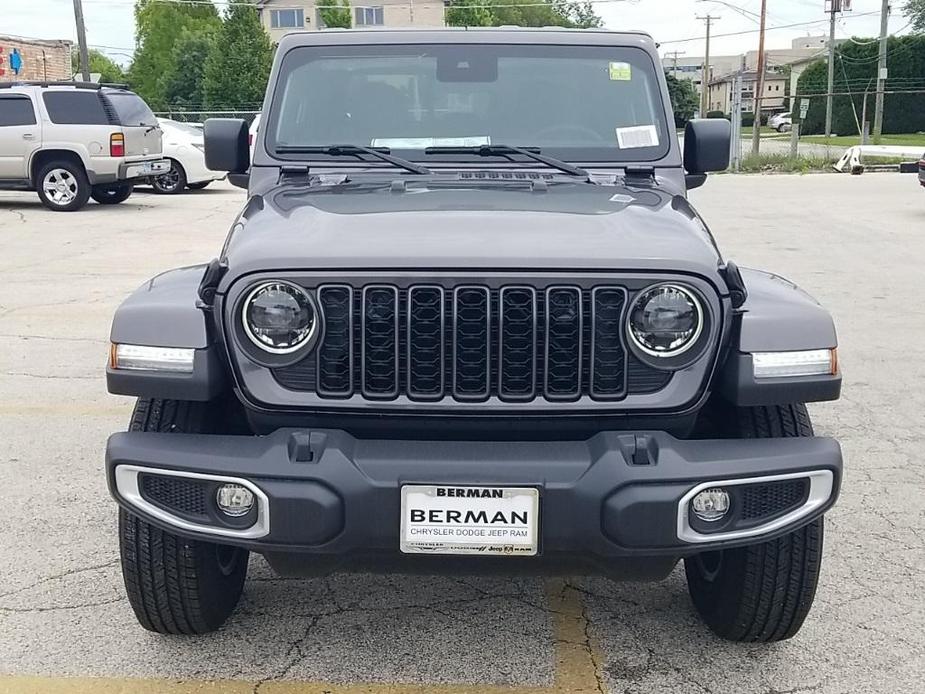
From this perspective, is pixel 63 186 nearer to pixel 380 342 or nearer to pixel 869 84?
pixel 380 342

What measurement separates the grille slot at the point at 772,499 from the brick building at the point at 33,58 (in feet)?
128

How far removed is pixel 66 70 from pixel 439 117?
4414 centimetres

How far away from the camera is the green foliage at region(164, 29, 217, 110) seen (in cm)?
6519

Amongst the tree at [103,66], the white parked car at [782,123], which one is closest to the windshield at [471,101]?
the white parked car at [782,123]

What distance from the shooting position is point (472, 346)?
111 inches

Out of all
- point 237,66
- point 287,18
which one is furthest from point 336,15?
point 287,18

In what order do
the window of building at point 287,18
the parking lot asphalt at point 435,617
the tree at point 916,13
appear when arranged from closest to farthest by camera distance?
the parking lot asphalt at point 435,617 → the tree at point 916,13 → the window of building at point 287,18

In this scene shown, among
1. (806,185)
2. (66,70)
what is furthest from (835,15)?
(66,70)

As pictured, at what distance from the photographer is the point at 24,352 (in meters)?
7.52

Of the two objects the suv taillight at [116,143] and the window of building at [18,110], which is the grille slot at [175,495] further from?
the window of building at [18,110]

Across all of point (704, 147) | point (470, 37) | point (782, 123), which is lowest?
point (782, 123)

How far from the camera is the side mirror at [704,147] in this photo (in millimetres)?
4188

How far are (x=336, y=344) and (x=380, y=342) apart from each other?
0.12 metres

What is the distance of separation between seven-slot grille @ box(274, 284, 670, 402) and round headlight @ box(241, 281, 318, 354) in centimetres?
5
